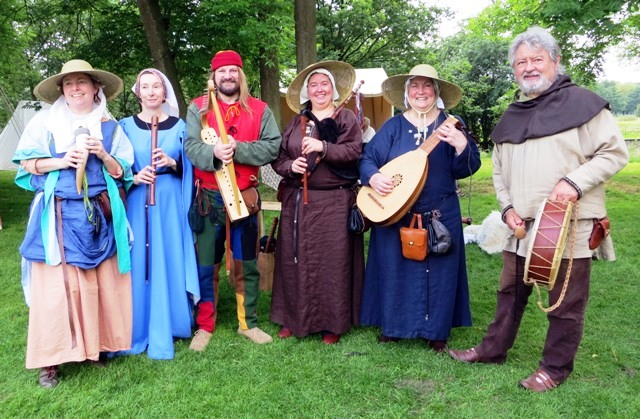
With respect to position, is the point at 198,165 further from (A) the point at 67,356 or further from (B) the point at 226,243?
(A) the point at 67,356

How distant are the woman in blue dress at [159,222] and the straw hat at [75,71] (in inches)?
6.0

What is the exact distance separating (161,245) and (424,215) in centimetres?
170

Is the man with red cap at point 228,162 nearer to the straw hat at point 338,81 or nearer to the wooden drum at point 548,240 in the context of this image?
the straw hat at point 338,81

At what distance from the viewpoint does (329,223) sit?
3.49 metres

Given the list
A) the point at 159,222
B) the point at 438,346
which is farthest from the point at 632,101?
the point at 159,222

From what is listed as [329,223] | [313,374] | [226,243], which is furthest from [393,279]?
[226,243]

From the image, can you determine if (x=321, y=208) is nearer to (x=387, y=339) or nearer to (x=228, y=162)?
(x=228, y=162)

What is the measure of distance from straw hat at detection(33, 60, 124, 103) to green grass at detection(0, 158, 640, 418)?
1.68 m

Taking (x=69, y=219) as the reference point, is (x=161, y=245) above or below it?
below

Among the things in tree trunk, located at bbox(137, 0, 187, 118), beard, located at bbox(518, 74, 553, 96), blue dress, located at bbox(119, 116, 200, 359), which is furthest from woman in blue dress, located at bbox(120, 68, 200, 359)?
tree trunk, located at bbox(137, 0, 187, 118)

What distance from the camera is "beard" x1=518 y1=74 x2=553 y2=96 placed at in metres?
2.66

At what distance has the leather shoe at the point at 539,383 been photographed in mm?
2822

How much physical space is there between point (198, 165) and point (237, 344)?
1260mm

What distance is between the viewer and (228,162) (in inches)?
128
